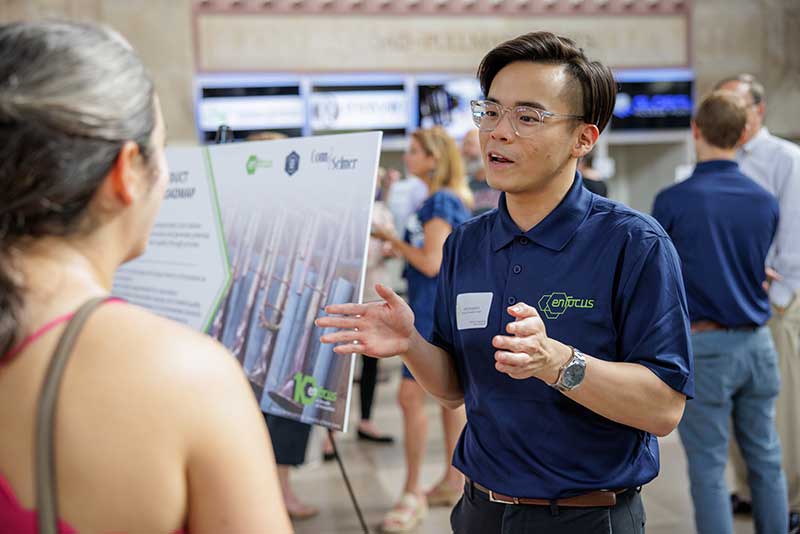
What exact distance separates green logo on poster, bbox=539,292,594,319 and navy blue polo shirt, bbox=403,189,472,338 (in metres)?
2.24

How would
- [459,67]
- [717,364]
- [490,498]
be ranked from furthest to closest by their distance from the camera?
[459,67] → [717,364] → [490,498]

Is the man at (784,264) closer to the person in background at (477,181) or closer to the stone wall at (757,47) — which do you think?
the person in background at (477,181)

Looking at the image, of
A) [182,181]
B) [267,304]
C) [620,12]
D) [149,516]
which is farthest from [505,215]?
[620,12]

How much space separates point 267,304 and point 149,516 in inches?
60.1

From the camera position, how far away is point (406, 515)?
3.80m

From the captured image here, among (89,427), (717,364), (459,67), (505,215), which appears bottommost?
(717,364)

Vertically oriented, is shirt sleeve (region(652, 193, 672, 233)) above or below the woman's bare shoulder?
below

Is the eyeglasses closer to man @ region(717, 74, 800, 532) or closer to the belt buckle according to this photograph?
the belt buckle

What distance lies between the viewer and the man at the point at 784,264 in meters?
3.51

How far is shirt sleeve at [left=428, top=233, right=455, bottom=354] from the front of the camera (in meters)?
1.86

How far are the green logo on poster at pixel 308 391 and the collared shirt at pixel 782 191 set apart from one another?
2.26 m

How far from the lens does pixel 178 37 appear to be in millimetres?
8047

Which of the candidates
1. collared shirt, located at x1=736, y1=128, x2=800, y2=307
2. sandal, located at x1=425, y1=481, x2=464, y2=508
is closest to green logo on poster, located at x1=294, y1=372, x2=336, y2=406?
sandal, located at x1=425, y1=481, x2=464, y2=508

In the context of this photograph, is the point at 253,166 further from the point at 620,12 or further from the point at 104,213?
the point at 620,12
